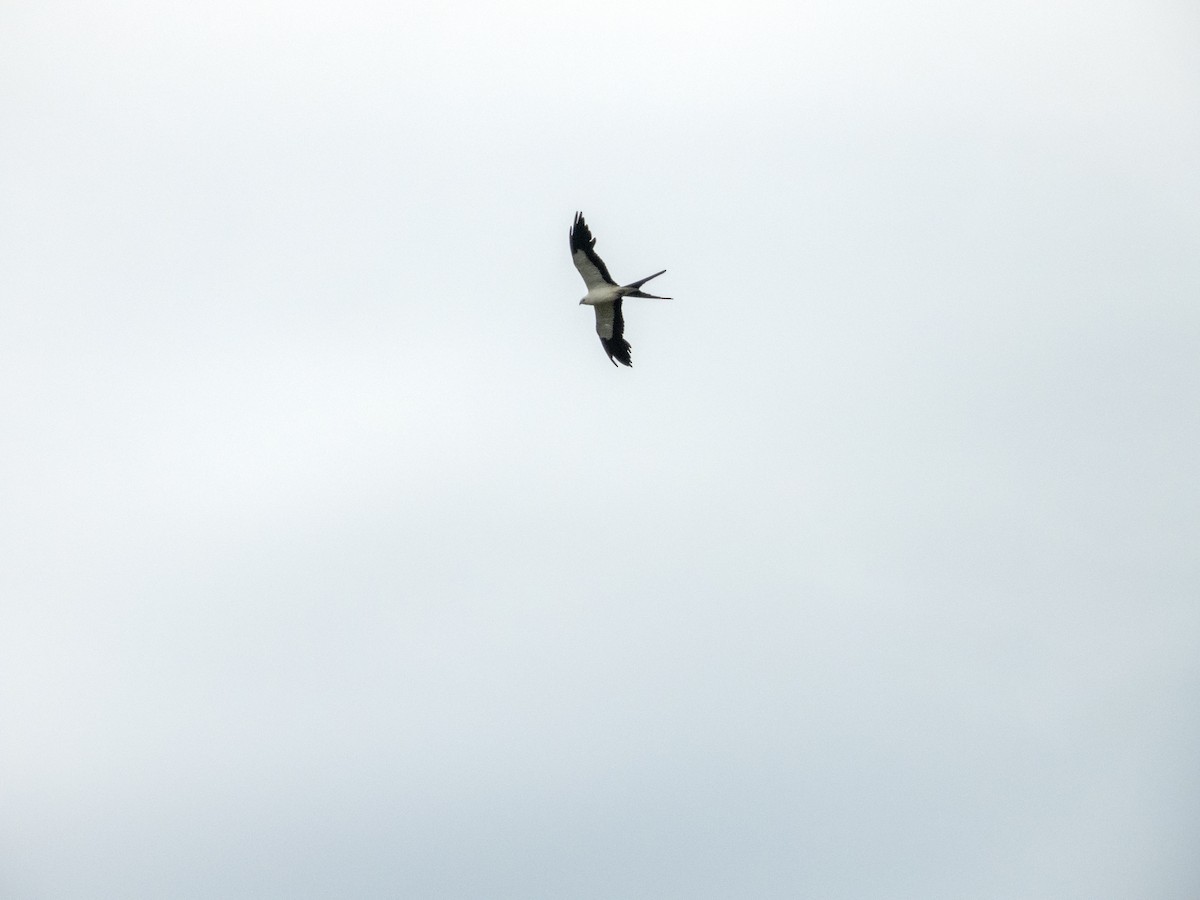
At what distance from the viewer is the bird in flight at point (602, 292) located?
3025 centimetres

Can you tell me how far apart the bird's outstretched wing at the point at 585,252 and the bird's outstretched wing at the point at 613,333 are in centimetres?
108

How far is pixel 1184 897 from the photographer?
278 ft

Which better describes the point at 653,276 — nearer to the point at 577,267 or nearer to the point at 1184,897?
the point at 577,267

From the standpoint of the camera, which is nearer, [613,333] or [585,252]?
[585,252]

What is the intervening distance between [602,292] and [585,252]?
105cm

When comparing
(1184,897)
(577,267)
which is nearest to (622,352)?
(577,267)

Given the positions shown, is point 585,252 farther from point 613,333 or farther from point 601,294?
point 613,333

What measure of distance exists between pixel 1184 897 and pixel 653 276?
7553 cm

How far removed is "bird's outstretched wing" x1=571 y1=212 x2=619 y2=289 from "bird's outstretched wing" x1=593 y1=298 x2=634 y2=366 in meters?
1.08

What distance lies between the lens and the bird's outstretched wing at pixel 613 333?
103 ft

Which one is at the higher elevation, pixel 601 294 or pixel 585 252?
pixel 585 252

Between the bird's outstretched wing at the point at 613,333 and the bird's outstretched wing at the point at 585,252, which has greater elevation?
the bird's outstretched wing at the point at 585,252

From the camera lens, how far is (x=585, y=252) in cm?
3034

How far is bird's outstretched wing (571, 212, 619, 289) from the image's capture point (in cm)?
3025
